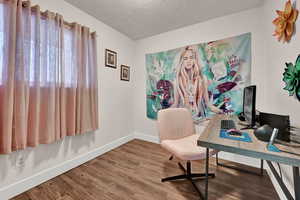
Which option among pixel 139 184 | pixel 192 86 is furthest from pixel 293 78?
pixel 139 184

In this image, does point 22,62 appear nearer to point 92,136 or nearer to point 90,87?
point 90,87

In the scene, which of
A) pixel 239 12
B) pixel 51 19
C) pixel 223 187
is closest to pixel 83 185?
pixel 223 187

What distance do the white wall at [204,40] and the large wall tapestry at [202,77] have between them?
0.35ft

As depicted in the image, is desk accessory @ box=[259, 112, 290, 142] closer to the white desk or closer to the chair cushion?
the white desk

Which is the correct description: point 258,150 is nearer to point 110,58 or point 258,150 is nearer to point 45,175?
point 45,175

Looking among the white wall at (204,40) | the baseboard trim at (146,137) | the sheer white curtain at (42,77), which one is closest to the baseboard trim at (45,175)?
the sheer white curtain at (42,77)

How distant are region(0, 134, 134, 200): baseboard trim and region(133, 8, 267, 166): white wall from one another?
1094mm

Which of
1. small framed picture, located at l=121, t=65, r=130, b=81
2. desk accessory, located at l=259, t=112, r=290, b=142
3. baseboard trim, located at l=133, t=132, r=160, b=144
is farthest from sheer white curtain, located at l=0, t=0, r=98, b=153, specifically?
desk accessory, located at l=259, t=112, r=290, b=142

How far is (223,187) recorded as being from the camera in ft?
4.77

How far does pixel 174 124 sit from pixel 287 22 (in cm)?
153

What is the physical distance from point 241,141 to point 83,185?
1.78 meters

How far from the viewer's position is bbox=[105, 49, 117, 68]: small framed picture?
7.78 ft

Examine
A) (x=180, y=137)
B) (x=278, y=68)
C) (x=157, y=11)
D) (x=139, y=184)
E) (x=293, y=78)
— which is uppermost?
(x=157, y=11)

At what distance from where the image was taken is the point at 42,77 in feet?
4.80
